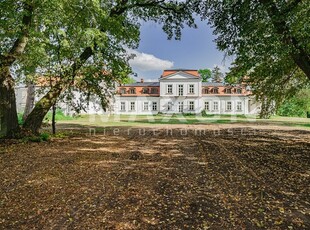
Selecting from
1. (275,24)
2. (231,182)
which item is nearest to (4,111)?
(231,182)

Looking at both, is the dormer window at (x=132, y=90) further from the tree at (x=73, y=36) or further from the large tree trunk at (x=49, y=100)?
the large tree trunk at (x=49, y=100)

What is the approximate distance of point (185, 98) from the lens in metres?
44.1

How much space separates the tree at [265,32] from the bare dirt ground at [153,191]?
9.95 feet

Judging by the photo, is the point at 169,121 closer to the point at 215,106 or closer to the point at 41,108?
the point at 41,108

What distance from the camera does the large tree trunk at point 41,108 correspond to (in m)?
10.2

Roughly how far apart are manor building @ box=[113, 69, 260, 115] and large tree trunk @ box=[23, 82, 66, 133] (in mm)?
32568

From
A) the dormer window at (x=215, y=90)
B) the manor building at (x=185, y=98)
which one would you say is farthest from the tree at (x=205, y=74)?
the dormer window at (x=215, y=90)

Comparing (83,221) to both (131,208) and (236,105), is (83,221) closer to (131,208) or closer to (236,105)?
(131,208)

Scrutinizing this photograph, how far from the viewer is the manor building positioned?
143 ft

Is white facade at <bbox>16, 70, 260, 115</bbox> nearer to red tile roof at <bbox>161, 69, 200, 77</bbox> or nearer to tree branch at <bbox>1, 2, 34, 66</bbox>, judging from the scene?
red tile roof at <bbox>161, 69, 200, 77</bbox>

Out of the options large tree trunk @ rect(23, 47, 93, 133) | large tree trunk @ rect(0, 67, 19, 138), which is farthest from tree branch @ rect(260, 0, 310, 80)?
large tree trunk @ rect(0, 67, 19, 138)

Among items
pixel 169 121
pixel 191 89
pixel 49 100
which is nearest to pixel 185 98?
pixel 191 89

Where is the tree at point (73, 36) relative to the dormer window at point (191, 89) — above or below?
below

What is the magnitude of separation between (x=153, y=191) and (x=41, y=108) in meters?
7.98
